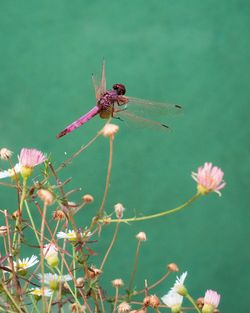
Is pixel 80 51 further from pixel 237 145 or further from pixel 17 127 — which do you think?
pixel 237 145

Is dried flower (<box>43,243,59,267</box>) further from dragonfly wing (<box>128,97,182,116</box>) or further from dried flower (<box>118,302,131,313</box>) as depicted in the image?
dragonfly wing (<box>128,97,182,116</box>)

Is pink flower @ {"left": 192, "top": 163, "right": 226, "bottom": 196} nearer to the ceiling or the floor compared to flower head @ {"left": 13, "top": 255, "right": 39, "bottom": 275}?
nearer to the ceiling

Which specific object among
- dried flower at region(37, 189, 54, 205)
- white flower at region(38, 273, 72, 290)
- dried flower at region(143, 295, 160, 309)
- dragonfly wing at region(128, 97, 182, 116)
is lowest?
white flower at region(38, 273, 72, 290)

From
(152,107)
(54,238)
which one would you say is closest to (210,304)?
(54,238)

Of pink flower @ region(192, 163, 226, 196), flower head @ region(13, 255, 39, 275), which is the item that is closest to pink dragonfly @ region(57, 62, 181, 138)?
flower head @ region(13, 255, 39, 275)

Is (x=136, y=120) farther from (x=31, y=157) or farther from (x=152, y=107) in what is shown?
(x=31, y=157)

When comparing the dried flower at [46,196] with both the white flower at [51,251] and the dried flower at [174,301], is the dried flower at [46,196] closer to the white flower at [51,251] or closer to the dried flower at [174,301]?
the white flower at [51,251]

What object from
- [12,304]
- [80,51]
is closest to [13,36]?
[80,51]
